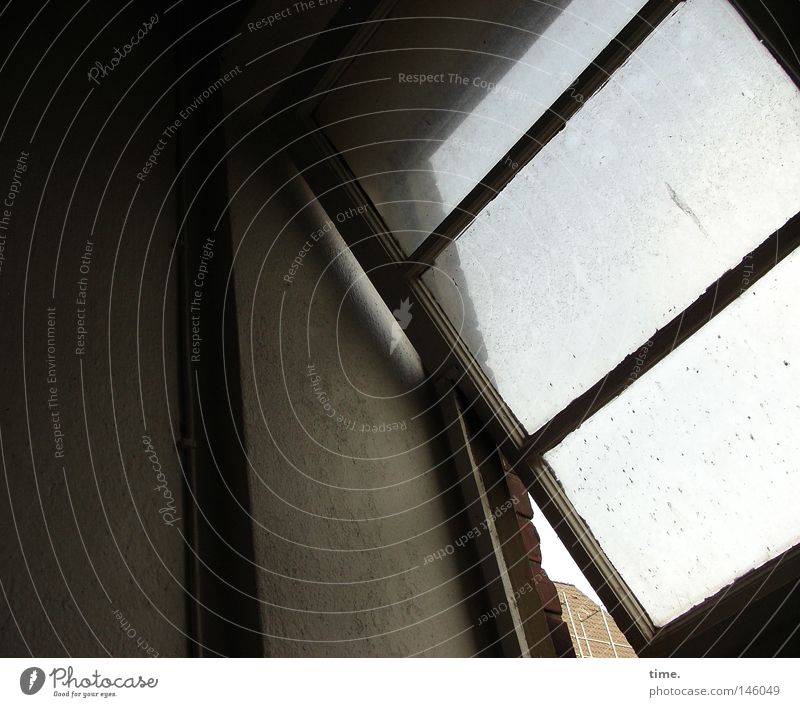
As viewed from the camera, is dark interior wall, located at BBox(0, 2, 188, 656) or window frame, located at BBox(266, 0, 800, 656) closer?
dark interior wall, located at BBox(0, 2, 188, 656)

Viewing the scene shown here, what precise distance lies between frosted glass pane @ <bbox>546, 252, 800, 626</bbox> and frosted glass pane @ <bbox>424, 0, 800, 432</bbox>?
0.20 ft

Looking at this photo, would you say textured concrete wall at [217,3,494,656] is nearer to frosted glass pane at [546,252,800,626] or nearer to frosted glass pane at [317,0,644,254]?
frosted glass pane at [317,0,644,254]

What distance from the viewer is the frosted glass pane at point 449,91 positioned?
3.23 ft

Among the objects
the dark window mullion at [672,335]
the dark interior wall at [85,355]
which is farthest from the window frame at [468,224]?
the dark interior wall at [85,355]

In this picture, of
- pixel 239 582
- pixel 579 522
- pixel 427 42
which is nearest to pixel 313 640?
pixel 239 582

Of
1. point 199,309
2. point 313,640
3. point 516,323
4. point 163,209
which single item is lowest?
point 313,640

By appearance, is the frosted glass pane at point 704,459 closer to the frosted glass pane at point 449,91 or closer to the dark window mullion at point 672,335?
the dark window mullion at point 672,335

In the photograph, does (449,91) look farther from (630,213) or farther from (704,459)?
(704,459)

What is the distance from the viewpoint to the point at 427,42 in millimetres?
Answer: 1066

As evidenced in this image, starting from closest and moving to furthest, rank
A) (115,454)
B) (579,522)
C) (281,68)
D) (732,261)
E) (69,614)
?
(69,614) < (115,454) < (732,261) < (579,522) < (281,68)

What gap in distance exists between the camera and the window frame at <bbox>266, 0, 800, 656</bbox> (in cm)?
84

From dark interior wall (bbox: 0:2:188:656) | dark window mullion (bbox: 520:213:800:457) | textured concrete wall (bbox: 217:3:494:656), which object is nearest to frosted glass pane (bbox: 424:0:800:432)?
dark window mullion (bbox: 520:213:800:457)
